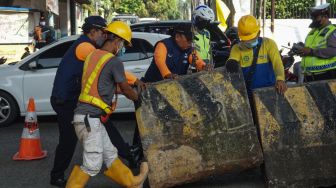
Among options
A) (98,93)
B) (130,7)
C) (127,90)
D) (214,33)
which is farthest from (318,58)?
(130,7)

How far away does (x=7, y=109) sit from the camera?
9.28 meters

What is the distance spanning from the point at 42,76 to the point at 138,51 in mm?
1616

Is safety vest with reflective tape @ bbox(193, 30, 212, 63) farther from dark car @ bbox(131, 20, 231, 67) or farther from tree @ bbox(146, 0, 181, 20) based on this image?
tree @ bbox(146, 0, 181, 20)

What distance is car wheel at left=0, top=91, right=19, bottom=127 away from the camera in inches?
364

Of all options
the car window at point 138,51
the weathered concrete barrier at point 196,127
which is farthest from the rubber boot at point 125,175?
the car window at point 138,51

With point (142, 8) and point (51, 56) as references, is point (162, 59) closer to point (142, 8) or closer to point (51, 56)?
point (51, 56)

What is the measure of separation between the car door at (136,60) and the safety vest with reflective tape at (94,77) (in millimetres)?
4222

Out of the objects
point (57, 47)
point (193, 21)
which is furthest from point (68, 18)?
point (193, 21)

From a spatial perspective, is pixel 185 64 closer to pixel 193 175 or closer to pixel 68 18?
pixel 193 175

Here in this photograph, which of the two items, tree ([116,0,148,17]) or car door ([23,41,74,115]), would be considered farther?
tree ([116,0,148,17])

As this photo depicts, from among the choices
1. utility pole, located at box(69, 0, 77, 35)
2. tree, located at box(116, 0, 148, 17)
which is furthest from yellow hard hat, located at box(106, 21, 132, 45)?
tree, located at box(116, 0, 148, 17)

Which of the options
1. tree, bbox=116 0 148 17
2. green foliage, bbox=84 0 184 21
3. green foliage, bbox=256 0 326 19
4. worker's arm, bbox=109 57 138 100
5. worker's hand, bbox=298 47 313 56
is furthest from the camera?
tree, bbox=116 0 148 17

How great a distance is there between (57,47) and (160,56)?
3.83 m

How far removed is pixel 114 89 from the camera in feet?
16.3
